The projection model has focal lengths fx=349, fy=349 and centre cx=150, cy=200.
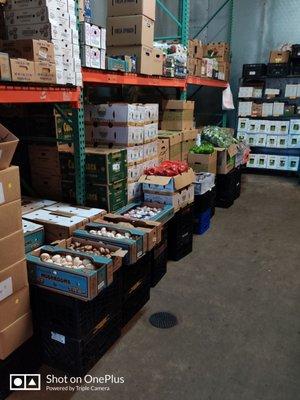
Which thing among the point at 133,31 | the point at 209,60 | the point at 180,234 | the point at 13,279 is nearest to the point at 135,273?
the point at 13,279

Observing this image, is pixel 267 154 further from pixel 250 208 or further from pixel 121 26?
pixel 121 26

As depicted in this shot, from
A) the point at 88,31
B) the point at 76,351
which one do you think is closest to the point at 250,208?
the point at 88,31

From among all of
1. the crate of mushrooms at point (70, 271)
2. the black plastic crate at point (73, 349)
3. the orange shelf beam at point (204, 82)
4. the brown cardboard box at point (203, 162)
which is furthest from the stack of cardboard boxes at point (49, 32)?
the orange shelf beam at point (204, 82)

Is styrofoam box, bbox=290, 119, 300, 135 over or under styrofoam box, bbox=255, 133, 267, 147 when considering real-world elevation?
over

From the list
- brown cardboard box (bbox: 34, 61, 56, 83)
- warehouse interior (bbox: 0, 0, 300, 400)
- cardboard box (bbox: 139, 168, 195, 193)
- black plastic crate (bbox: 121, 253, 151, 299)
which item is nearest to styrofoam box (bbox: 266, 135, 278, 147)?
warehouse interior (bbox: 0, 0, 300, 400)

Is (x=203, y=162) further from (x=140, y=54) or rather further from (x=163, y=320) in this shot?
(x=163, y=320)

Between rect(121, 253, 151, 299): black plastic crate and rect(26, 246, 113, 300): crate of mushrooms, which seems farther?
rect(121, 253, 151, 299): black plastic crate

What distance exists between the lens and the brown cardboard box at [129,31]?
340cm

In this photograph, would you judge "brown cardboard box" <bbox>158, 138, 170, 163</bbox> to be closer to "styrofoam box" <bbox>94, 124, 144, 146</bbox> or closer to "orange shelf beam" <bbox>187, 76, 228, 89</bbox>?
"styrofoam box" <bbox>94, 124, 144, 146</bbox>

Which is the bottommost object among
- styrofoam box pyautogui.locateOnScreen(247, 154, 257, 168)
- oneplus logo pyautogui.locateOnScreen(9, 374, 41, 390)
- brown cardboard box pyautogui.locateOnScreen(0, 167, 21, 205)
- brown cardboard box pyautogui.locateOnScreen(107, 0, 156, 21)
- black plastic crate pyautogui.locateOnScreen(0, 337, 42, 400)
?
oneplus logo pyautogui.locateOnScreen(9, 374, 41, 390)

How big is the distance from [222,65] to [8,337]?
18.6 feet

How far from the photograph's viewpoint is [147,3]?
3424 mm

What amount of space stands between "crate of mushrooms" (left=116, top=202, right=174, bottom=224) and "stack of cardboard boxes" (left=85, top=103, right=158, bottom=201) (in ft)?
0.42

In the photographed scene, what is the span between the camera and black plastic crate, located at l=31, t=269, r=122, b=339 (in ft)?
5.64
